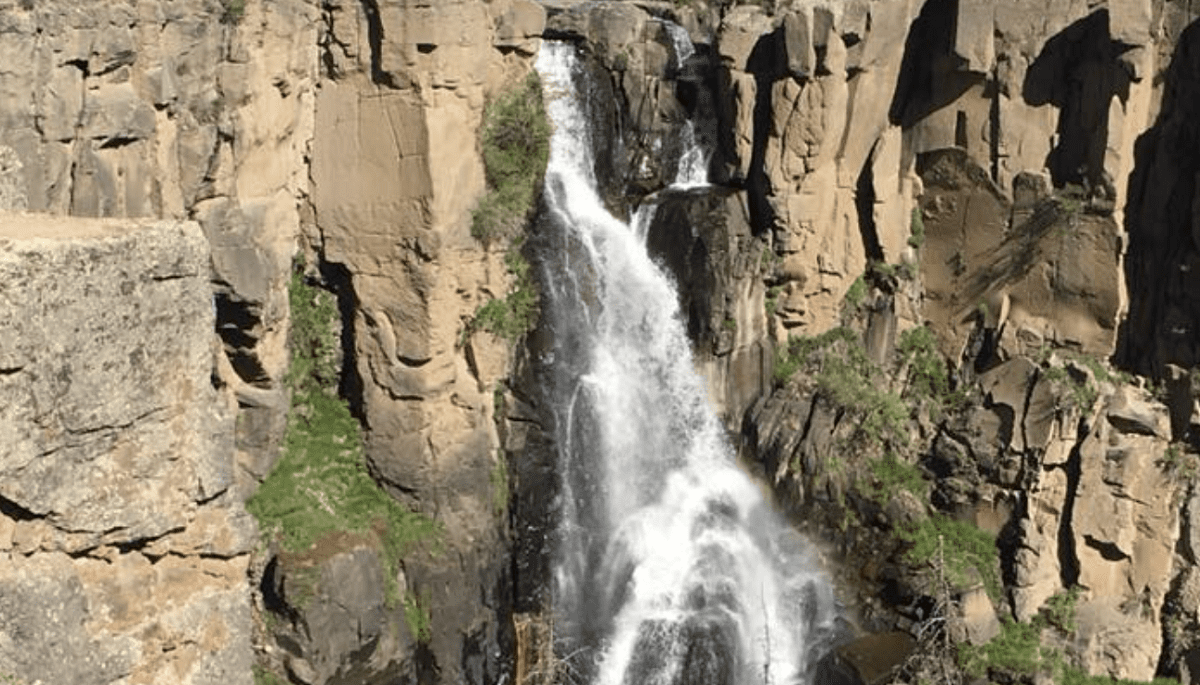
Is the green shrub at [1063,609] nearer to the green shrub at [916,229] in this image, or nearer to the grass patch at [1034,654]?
the grass patch at [1034,654]

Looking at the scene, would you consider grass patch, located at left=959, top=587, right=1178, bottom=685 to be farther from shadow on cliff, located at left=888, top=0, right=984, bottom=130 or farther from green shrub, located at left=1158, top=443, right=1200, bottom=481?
shadow on cliff, located at left=888, top=0, right=984, bottom=130

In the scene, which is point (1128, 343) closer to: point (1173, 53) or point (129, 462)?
point (1173, 53)

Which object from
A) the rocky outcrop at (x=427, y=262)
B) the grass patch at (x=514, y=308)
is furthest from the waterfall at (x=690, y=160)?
the rocky outcrop at (x=427, y=262)

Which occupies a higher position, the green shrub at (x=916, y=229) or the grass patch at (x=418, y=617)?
the green shrub at (x=916, y=229)

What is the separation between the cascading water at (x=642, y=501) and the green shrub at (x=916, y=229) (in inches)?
165

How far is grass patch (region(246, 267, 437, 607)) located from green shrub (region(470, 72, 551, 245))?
2.53 meters

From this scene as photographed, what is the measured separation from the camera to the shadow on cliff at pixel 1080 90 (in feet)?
62.5

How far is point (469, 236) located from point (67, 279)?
38.0 ft

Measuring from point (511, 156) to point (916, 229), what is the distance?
7085 millimetres

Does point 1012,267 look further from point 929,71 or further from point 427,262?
point 427,262

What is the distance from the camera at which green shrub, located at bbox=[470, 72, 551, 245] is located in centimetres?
1823

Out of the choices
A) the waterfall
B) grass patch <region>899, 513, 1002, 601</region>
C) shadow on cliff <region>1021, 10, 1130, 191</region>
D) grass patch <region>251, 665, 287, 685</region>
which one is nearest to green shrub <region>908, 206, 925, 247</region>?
shadow on cliff <region>1021, 10, 1130, 191</region>

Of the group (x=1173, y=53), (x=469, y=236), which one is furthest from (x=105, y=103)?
(x=1173, y=53)

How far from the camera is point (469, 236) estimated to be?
18219 mm
